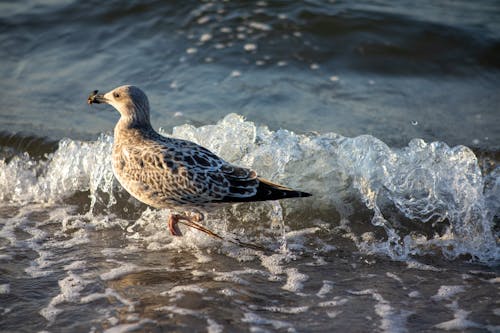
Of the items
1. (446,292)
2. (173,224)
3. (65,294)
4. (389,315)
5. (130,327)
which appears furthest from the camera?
(173,224)

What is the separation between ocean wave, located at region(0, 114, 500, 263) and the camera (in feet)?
20.1

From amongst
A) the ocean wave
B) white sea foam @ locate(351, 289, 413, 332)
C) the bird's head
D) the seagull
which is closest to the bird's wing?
the seagull

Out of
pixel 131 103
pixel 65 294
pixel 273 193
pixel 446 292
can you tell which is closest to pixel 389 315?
pixel 446 292

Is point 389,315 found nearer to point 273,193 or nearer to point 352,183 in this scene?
point 273,193

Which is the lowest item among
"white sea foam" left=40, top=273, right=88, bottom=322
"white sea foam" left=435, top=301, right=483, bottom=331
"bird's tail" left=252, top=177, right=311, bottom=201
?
"white sea foam" left=435, top=301, right=483, bottom=331

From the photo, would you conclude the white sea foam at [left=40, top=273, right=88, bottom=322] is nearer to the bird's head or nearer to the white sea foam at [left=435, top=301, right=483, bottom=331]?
the bird's head

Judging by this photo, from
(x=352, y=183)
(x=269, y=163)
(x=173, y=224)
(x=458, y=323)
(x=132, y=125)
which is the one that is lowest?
(x=458, y=323)

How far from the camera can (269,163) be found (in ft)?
22.8

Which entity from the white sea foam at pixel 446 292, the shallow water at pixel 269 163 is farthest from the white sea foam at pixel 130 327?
the white sea foam at pixel 446 292

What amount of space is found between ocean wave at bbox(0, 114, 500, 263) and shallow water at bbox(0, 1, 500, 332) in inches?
0.7

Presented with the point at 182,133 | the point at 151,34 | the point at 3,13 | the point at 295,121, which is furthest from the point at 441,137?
the point at 3,13

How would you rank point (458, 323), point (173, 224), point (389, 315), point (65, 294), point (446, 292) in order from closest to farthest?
1. point (458, 323)
2. point (389, 315)
3. point (65, 294)
4. point (446, 292)
5. point (173, 224)

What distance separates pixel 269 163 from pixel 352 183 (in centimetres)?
82

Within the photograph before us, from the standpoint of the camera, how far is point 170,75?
940 centimetres
